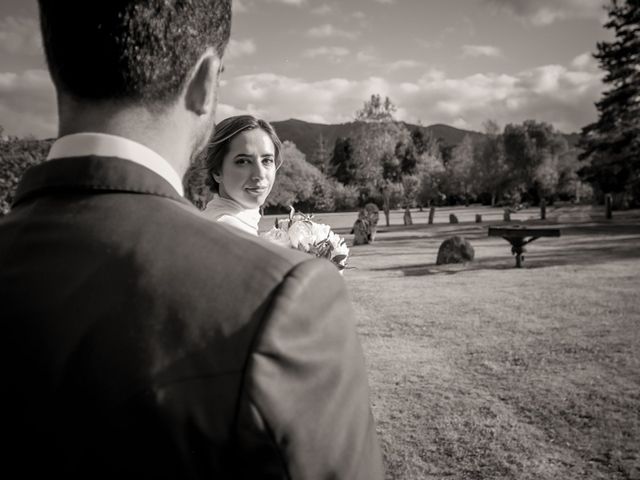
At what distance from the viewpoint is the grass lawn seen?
15.3ft

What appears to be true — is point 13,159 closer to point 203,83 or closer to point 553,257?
point 553,257

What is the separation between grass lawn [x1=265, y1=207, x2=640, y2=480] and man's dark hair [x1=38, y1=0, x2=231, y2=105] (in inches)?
119

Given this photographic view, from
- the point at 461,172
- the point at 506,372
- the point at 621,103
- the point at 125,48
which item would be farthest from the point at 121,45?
the point at 461,172

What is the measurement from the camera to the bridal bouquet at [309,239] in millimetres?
3906

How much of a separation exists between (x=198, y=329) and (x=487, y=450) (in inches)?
180

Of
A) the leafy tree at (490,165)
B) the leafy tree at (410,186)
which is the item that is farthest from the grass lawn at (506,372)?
the leafy tree at (490,165)

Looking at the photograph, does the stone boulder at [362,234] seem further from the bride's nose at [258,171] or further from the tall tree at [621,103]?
the bride's nose at [258,171]

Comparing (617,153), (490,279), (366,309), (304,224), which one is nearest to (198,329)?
(304,224)

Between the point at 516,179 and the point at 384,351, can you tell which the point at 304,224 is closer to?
the point at 384,351

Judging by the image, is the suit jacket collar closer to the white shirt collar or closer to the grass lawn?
the white shirt collar

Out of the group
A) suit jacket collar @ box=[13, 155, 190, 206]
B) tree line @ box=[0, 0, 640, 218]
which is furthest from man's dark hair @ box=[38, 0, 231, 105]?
tree line @ box=[0, 0, 640, 218]

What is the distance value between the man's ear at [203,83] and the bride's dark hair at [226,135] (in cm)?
267

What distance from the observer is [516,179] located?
5253 cm

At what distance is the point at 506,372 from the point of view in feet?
22.2
